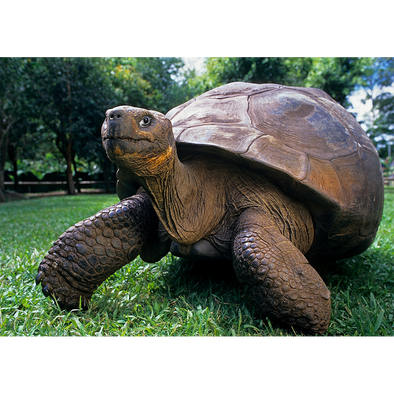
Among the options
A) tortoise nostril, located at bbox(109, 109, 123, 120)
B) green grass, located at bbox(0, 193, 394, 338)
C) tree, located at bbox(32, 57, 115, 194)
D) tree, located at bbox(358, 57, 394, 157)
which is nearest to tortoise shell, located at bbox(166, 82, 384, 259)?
green grass, located at bbox(0, 193, 394, 338)

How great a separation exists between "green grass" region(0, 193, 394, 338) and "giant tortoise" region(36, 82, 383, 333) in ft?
0.48

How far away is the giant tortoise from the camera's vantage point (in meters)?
1.56

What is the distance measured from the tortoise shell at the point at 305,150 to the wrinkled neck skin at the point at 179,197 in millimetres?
237

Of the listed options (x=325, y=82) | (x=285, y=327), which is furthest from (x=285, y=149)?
(x=325, y=82)

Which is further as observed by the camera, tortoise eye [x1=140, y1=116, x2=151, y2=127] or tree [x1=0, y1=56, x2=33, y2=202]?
tree [x1=0, y1=56, x2=33, y2=202]

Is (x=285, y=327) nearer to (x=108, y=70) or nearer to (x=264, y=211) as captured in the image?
(x=264, y=211)

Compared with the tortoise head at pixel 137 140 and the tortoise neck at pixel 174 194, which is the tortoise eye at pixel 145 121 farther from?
the tortoise neck at pixel 174 194

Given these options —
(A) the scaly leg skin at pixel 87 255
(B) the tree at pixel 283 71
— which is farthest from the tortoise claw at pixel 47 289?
(B) the tree at pixel 283 71

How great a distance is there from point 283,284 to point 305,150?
87 cm

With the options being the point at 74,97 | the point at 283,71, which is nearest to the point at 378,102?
the point at 283,71

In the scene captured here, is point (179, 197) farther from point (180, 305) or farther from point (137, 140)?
point (180, 305)

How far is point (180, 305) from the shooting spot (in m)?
1.88

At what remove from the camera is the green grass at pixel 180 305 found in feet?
5.03

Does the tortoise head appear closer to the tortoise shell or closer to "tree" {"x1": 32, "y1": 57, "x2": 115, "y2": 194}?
the tortoise shell
